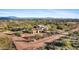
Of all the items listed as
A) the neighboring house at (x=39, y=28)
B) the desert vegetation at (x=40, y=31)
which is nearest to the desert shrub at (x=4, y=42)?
the desert vegetation at (x=40, y=31)

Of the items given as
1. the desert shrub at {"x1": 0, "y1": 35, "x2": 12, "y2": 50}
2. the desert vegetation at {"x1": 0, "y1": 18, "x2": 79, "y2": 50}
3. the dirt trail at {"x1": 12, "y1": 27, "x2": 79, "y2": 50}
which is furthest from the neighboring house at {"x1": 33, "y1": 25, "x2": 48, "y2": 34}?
the desert shrub at {"x1": 0, "y1": 35, "x2": 12, "y2": 50}

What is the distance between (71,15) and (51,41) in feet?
1.32

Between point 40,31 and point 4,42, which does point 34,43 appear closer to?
point 40,31

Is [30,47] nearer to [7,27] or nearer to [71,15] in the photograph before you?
[7,27]

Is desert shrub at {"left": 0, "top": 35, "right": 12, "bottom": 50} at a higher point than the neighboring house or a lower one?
lower

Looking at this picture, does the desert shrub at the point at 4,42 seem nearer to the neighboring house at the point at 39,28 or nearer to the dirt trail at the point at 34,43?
the dirt trail at the point at 34,43

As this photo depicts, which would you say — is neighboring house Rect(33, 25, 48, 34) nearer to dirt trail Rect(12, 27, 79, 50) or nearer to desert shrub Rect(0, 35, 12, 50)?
dirt trail Rect(12, 27, 79, 50)

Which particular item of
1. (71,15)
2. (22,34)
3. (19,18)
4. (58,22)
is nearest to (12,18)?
(19,18)

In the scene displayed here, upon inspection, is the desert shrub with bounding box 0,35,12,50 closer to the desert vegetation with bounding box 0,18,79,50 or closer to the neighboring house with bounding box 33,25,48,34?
the desert vegetation with bounding box 0,18,79,50

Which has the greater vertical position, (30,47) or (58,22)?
(58,22)

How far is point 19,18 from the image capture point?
228cm

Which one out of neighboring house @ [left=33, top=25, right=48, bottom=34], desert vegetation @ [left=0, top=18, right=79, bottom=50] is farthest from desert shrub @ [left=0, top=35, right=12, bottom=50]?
neighboring house @ [left=33, top=25, right=48, bottom=34]
